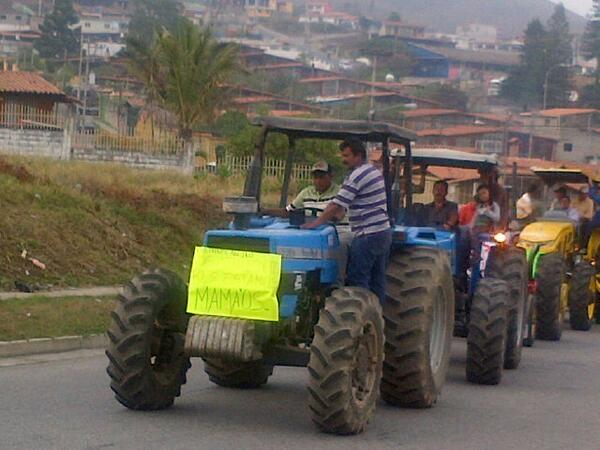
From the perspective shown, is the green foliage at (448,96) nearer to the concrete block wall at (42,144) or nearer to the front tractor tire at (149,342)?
the concrete block wall at (42,144)

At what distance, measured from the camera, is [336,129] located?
1361cm

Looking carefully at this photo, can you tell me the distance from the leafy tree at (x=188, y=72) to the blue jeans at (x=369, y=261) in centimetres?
4168

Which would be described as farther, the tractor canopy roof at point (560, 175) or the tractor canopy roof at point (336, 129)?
the tractor canopy roof at point (560, 175)

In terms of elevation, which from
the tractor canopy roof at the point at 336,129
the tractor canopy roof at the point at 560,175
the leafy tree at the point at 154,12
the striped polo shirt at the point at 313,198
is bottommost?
the tractor canopy roof at the point at 560,175

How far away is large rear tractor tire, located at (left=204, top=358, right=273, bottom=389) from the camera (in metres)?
14.1

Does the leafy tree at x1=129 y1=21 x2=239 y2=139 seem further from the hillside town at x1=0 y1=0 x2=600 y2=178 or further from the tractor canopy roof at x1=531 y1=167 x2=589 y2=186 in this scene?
the tractor canopy roof at x1=531 y1=167 x2=589 y2=186

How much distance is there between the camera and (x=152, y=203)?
2991cm

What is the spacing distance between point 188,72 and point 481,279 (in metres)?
39.6

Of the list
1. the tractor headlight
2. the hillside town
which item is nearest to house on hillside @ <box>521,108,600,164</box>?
the hillside town

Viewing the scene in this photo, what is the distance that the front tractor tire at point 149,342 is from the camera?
484 inches

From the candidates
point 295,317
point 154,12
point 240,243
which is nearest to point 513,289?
point 295,317

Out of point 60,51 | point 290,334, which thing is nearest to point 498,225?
point 290,334

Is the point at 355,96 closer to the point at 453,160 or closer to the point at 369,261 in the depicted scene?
the point at 453,160

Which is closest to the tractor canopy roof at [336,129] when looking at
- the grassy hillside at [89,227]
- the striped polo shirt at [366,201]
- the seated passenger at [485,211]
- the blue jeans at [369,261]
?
the striped polo shirt at [366,201]
